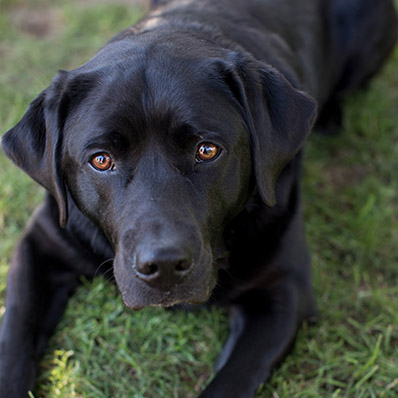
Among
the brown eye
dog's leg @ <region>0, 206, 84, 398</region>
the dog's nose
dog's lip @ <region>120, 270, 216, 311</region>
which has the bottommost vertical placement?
dog's leg @ <region>0, 206, 84, 398</region>

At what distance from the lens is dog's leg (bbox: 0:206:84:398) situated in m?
2.29

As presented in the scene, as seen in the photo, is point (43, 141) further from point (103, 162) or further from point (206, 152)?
point (206, 152)

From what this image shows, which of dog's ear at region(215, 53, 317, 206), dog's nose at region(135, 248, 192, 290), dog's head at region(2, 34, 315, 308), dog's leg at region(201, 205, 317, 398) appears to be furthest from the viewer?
dog's leg at region(201, 205, 317, 398)

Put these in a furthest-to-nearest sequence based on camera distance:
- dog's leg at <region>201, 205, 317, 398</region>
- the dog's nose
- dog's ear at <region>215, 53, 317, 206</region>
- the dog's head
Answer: dog's leg at <region>201, 205, 317, 398</region>
dog's ear at <region>215, 53, 317, 206</region>
the dog's head
the dog's nose

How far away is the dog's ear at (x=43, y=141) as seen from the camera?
6.93ft

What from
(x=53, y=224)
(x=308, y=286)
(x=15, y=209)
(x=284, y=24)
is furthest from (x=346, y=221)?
(x=15, y=209)

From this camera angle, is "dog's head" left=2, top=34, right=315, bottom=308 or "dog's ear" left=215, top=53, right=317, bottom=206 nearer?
"dog's head" left=2, top=34, right=315, bottom=308

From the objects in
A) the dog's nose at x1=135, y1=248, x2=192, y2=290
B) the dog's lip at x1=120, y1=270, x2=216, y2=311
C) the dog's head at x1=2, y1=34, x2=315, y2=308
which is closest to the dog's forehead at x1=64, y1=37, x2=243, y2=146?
the dog's head at x1=2, y1=34, x2=315, y2=308

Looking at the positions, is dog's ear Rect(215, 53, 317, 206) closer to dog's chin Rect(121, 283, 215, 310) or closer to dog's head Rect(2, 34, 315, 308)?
dog's head Rect(2, 34, 315, 308)

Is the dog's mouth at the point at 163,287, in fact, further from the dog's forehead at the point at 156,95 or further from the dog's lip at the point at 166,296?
the dog's forehead at the point at 156,95

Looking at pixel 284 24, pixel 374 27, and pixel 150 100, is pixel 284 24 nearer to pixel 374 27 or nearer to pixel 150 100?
pixel 374 27

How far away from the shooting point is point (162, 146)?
1973mm

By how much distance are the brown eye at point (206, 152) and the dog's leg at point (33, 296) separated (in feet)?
2.80

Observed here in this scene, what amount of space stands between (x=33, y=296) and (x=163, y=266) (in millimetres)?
926
